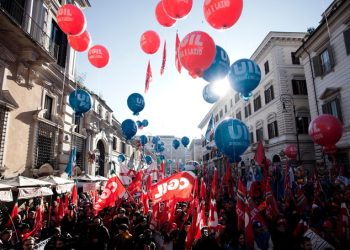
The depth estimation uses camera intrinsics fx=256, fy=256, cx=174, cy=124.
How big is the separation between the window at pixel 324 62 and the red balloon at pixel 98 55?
1574 cm

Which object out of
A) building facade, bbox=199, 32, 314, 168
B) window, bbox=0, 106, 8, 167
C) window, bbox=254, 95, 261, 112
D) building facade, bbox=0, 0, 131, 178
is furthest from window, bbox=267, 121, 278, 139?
window, bbox=0, 106, 8, 167

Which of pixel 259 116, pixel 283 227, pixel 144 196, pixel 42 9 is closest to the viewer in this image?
pixel 283 227

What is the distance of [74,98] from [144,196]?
536cm

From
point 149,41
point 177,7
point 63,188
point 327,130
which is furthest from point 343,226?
point 63,188

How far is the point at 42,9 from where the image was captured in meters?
14.3

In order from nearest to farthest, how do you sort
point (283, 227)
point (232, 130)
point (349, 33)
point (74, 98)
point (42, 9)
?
point (283, 227) → point (232, 130) → point (74, 98) → point (42, 9) → point (349, 33)

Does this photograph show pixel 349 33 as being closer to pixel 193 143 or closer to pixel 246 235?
pixel 246 235

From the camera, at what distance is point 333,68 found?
17938mm

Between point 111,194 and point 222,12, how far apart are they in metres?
7.03

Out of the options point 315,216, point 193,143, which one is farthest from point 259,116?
point 193,143

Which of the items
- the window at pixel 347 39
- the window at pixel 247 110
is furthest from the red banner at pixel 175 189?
the window at pixel 247 110

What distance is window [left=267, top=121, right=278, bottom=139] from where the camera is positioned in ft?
86.2

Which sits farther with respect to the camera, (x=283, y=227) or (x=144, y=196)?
(x=144, y=196)

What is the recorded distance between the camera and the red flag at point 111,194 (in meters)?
9.09
